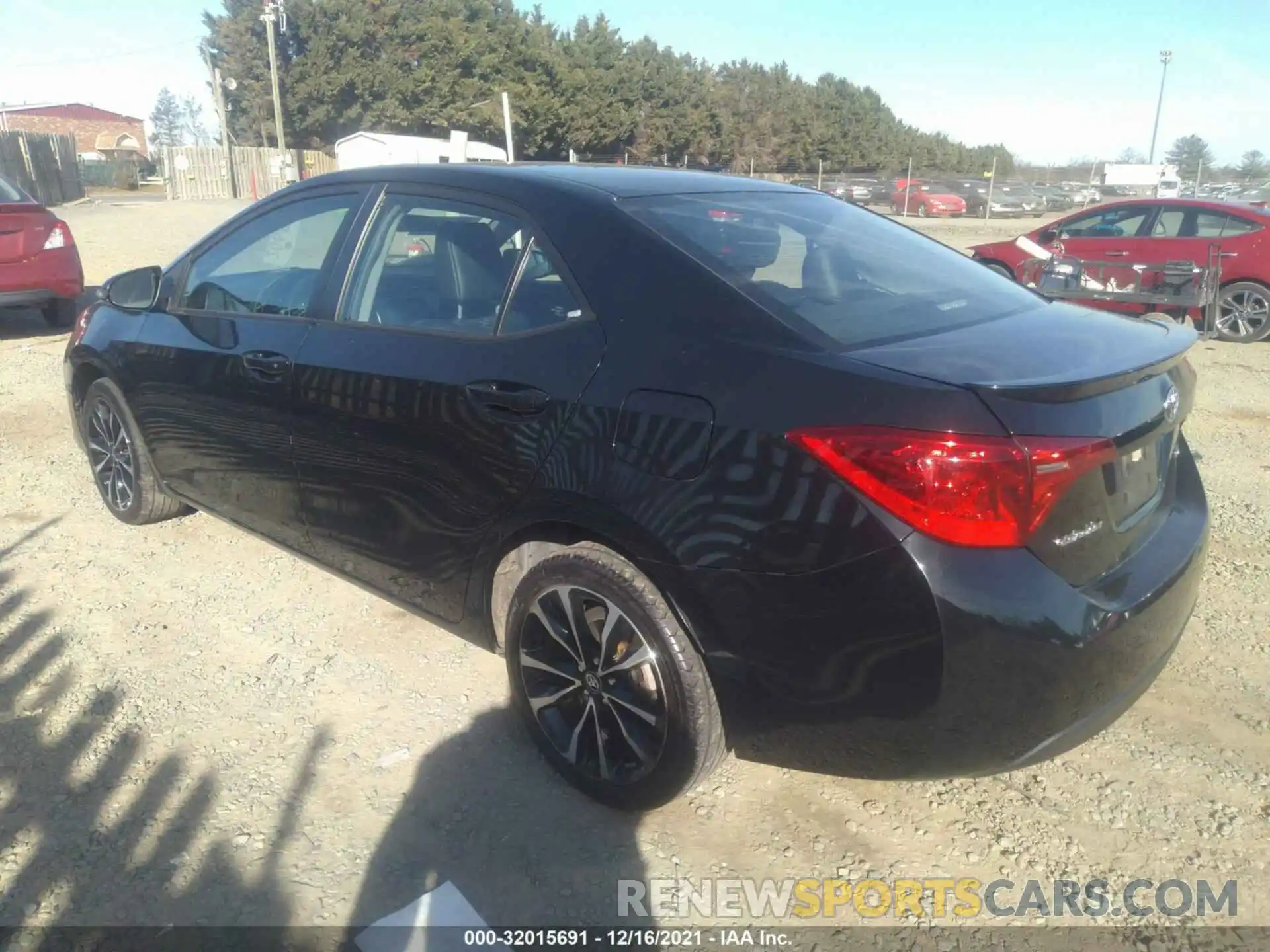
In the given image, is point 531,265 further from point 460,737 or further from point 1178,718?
point 1178,718

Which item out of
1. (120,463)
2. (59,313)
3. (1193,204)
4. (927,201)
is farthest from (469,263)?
(927,201)

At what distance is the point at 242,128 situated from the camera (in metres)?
59.2

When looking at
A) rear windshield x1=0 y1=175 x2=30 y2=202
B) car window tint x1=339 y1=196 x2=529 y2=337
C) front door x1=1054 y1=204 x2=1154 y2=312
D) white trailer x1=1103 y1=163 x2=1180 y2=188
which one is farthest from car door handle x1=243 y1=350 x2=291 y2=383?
white trailer x1=1103 y1=163 x2=1180 y2=188

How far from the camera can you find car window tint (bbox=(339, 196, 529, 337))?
2879mm

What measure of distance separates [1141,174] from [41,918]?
4821cm

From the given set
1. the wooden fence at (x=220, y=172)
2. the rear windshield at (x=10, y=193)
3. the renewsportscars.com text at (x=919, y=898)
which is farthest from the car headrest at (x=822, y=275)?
the wooden fence at (x=220, y=172)

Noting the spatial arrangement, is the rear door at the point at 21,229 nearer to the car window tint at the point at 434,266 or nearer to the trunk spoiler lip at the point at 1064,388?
the car window tint at the point at 434,266

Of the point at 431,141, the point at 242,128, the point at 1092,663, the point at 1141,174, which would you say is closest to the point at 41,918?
the point at 1092,663

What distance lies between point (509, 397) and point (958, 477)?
1.20 metres

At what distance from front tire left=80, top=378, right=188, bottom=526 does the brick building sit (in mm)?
78155

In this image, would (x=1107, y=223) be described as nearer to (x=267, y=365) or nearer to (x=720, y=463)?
(x=267, y=365)

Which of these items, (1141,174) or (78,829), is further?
(1141,174)

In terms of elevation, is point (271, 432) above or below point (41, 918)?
above

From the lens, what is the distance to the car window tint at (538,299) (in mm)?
2652
